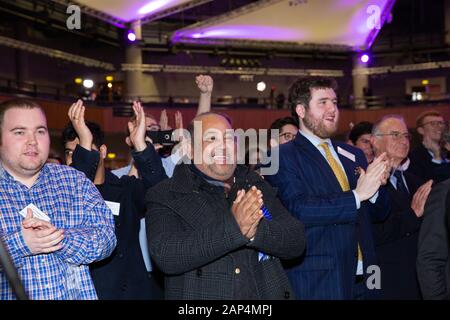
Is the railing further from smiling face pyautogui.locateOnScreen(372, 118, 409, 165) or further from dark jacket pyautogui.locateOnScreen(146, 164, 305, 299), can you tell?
dark jacket pyautogui.locateOnScreen(146, 164, 305, 299)

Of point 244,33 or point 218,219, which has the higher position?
point 244,33

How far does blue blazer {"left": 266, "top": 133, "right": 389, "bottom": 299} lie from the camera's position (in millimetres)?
2791

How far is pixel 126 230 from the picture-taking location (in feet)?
10.6

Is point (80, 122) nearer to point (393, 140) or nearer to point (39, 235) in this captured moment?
point (39, 235)

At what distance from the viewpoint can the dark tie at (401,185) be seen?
370cm

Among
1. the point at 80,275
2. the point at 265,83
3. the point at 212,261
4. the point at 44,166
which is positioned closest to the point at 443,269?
the point at 212,261

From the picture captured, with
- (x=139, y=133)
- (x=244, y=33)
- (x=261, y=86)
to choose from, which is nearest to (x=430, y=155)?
(x=139, y=133)

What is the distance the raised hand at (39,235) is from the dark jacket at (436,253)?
157cm

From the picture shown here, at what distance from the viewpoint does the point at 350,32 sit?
67.2 feet

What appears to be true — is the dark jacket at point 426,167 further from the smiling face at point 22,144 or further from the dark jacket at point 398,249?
the smiling face at point 22,144

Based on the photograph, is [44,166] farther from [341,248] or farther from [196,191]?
[341,248]

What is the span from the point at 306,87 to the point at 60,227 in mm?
1501

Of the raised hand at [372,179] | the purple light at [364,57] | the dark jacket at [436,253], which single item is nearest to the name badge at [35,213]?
the raised hand at [372,179]
